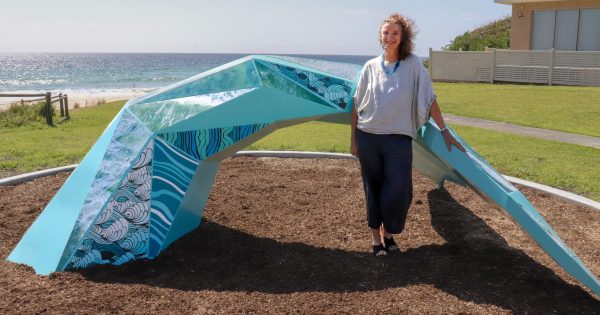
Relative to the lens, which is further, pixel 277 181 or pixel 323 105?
pixel 277 181

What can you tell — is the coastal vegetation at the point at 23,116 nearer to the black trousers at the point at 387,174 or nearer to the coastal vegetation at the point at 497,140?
the coastal vegetation at the point at 497,140

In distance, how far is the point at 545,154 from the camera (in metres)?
9.59

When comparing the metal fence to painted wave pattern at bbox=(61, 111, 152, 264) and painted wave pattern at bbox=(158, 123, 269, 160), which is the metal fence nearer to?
painted wave pattern at bbox=(158, 123, 269, 160)

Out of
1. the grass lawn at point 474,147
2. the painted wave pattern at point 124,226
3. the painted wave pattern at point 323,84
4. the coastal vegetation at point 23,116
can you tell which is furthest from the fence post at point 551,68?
the painted wave pattern at point 124,226

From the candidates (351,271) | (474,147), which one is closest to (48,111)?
(474,147)

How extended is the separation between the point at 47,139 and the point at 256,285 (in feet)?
32.0

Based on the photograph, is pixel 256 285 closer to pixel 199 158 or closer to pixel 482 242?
pixel 199 158

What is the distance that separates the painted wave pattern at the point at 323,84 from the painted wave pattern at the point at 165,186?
1178mm

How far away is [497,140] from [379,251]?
692 centimetres

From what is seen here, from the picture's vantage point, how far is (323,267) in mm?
4785

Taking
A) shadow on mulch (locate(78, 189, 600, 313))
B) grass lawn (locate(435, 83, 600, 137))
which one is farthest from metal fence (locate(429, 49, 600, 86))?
shadow on mulch (locate(78, 189, 600, 313))

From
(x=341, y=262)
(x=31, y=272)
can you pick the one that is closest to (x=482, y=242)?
(x=341, y=262)

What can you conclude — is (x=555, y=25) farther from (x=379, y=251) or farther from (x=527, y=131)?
(x=379, y=251)

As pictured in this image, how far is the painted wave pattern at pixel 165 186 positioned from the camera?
486 centimetres
